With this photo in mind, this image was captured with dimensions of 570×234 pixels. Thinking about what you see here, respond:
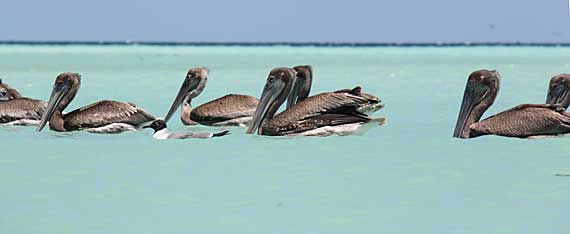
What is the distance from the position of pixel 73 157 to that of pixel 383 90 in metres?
9.42

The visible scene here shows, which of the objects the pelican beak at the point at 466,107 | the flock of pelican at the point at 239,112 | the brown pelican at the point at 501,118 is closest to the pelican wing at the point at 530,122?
the brown pelican at the point at 501,118

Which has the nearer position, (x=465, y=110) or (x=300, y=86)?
(x=465, y=110)

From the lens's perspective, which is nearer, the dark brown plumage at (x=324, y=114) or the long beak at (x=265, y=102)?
the dark brown plumage at (x=324, y=114)

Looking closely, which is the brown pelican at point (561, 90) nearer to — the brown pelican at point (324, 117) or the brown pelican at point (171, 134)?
the brown pelican at point (324, 117)

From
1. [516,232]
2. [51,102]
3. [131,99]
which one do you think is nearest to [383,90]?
[131,99]

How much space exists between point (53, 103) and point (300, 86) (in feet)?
5.51

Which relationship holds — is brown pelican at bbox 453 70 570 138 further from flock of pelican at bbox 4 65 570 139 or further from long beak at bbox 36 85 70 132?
long beak at bbox 36 85 70 132

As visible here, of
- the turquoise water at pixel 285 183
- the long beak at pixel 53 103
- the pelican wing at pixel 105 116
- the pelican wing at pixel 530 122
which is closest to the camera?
the turquoise water at pixel 285 183

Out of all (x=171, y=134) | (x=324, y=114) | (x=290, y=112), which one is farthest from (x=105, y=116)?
(x=324, y=114)

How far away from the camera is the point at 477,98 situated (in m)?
8.53

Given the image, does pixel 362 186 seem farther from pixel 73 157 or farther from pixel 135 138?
pixel 135 138

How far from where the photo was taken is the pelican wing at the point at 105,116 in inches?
341

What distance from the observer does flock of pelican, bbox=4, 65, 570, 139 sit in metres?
8.14

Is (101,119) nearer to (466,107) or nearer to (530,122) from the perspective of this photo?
(466,107)
